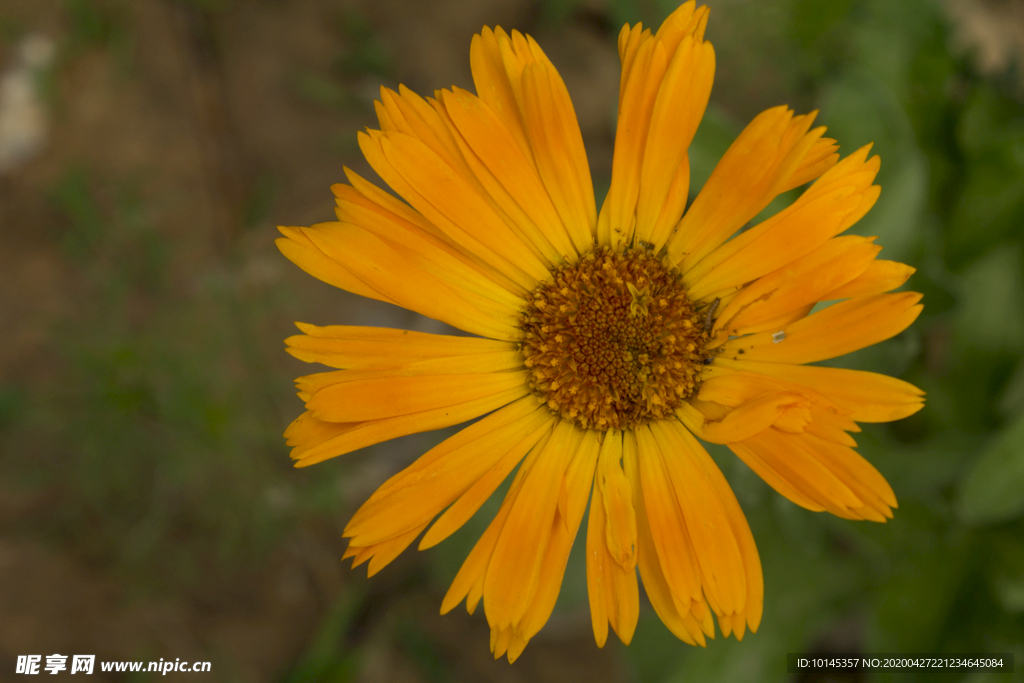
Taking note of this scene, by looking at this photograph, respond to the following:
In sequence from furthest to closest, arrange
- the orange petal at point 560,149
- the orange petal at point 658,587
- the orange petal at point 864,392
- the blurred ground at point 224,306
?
1. the blurred ground at point 224,306
2. the orange petal at point 560,149
3. the orange petal at point 658,587
4. the orange petal at point 864,392

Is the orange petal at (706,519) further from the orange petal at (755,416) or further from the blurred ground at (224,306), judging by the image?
the blurred ground at (224,306)

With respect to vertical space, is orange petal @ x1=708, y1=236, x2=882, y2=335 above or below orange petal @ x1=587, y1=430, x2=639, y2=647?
above

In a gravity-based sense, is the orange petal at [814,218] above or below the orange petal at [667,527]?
above

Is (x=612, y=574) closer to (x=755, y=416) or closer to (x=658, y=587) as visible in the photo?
(x=658, y=587)

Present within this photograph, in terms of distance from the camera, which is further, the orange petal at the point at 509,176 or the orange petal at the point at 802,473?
the orange petal at the point at 509,176

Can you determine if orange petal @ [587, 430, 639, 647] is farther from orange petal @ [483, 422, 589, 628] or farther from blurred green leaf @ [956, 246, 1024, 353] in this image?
blurred green leaf @ [956, 246, 1024, 353]

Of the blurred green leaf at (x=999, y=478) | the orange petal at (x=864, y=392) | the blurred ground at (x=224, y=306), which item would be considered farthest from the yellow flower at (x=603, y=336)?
the blurred ground at (x=224, y=306)

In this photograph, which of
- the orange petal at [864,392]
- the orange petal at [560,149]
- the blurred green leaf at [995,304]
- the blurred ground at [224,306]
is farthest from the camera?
the blurred ground at [224,306]

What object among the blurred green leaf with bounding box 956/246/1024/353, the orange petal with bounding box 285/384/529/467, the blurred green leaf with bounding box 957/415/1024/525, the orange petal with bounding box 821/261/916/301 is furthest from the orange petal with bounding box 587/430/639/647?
the blurred green leaf with bounding box 956/246/1024/353
